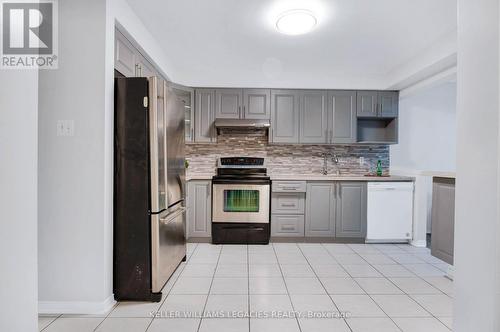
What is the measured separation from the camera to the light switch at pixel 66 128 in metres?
2.00

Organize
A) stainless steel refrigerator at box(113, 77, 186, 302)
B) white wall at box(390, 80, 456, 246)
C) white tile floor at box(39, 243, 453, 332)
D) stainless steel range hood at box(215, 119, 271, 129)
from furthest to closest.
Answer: white wall at box(390, 80, 456, 246) → stainless steel range hood at box(215, 119, 271, 129) → stainless steel refrigerator at box(113, 77, 186, 302) → white tile floor at box(39, 243, 453, 332)

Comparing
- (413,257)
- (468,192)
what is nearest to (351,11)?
(468,192)

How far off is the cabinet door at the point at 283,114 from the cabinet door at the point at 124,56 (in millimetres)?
2085

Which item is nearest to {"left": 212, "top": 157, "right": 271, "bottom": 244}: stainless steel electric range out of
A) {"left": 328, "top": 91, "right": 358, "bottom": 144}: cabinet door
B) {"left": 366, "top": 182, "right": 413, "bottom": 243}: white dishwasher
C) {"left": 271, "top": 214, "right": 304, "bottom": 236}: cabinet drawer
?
{"left": 271, "top": 214, "right": 304, "bottom": 236}: cabinet drawer

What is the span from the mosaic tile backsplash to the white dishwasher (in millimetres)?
620

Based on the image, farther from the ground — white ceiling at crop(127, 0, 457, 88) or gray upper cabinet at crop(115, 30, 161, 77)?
white ceiling at crop(127, 0, 457, 88)

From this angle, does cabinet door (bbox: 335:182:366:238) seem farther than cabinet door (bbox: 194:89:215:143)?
No

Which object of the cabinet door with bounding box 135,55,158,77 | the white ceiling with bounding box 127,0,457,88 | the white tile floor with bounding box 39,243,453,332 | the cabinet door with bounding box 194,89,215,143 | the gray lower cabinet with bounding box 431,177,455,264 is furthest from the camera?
the cabinet door with bounding box 194,89,215,143

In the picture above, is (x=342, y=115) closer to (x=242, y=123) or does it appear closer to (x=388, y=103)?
(x=388, y=103)

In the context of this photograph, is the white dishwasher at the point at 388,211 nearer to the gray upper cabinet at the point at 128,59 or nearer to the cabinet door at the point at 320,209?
the cabinet door at the point at 320,209

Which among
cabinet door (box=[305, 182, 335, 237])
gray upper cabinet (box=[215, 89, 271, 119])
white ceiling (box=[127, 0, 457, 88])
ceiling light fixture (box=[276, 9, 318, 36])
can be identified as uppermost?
white ceiling (box=[127, 0, 457, 88])

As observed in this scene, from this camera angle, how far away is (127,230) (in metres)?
2.13

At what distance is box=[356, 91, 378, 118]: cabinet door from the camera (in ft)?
13.6

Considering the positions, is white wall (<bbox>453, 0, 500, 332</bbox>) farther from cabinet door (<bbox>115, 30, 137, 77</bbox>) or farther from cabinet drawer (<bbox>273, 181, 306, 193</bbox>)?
cabinet drawer (<bbox>273, 181, 306, 193</bbox>)
